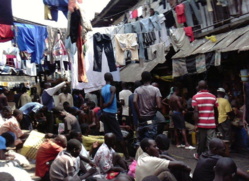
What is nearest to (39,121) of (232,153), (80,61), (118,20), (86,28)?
(80,61)

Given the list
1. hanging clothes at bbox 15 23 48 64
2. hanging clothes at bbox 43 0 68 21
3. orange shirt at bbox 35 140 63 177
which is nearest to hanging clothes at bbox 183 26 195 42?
hanging clothes at bbox 43 0 68 21

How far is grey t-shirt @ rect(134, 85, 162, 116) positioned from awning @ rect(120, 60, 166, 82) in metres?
6.37

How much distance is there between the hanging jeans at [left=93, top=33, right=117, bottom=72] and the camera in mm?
10695

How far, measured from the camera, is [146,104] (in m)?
6.16

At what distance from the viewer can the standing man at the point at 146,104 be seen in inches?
241

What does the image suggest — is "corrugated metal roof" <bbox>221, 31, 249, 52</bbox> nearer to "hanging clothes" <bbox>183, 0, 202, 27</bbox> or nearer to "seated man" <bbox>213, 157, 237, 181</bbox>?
"hanging clothes" <bbox>183, 0, 202, 27</bbox>

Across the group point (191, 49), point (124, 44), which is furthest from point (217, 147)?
point (124, 44)

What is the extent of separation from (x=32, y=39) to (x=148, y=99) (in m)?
5.55

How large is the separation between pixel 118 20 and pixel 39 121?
446 inches

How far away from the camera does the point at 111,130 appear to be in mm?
6891

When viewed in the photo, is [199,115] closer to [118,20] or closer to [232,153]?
[232,153]

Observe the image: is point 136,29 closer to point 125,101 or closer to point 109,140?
point 125,101

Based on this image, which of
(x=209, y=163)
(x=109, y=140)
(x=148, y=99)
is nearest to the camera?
(x=209, y=163)

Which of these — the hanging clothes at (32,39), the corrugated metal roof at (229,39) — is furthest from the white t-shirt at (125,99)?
Answer: the hanging clothes at (32,39)
